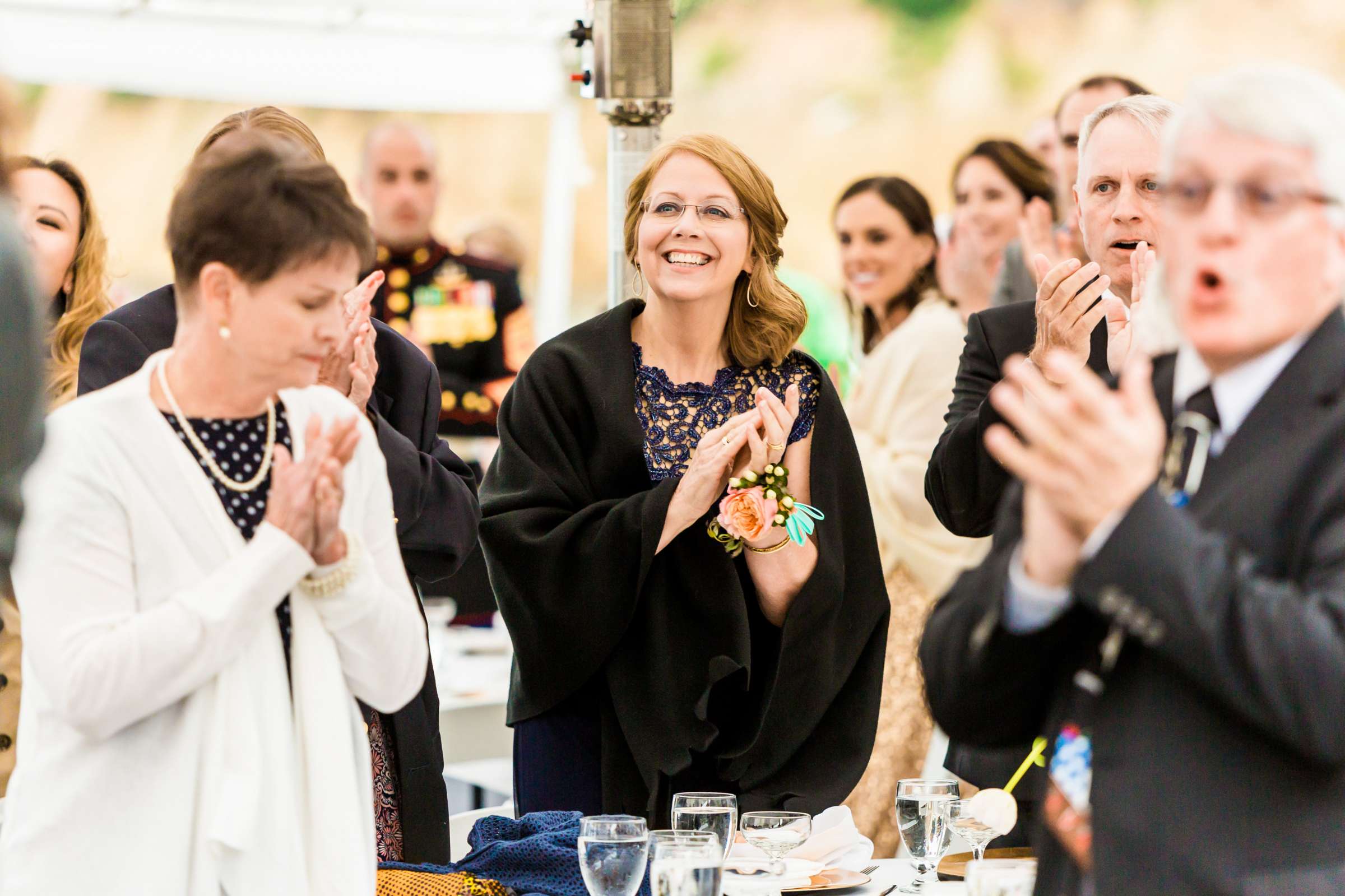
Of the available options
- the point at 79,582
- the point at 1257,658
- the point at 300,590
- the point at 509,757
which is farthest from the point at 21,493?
the point at 509,757

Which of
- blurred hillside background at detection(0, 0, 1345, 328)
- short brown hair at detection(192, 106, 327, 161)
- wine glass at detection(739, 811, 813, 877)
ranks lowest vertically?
wine glass at detection(739, 811, 813, 877)

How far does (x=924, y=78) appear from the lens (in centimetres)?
939

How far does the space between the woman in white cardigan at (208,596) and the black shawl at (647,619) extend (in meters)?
0.95

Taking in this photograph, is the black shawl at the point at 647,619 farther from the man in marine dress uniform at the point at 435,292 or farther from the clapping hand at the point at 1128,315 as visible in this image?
the man in marine dress uniform at the point at 435,292

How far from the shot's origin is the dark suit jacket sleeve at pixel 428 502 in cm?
247

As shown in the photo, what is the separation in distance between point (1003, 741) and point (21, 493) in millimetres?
981

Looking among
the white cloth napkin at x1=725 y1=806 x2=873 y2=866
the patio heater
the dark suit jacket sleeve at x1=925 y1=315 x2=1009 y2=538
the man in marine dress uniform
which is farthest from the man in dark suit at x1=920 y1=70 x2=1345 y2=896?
the man in marine dress uniform

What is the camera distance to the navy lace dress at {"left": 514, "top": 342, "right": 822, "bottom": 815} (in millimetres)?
2799

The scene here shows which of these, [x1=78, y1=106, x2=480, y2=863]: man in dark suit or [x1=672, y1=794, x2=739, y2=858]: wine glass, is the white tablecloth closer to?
[x1=672, y1=794, x2=739, y2=858]: wine glass

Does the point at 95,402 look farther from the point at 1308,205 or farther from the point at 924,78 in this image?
the point at 924,78

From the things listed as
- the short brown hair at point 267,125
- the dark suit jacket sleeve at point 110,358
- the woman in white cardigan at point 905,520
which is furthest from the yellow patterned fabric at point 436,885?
the woman in white cardigan at point 905,520

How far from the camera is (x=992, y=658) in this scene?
4.50ft

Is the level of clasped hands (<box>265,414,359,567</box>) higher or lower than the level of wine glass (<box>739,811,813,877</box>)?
higher

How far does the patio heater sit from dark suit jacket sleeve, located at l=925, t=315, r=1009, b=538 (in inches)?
31.9
